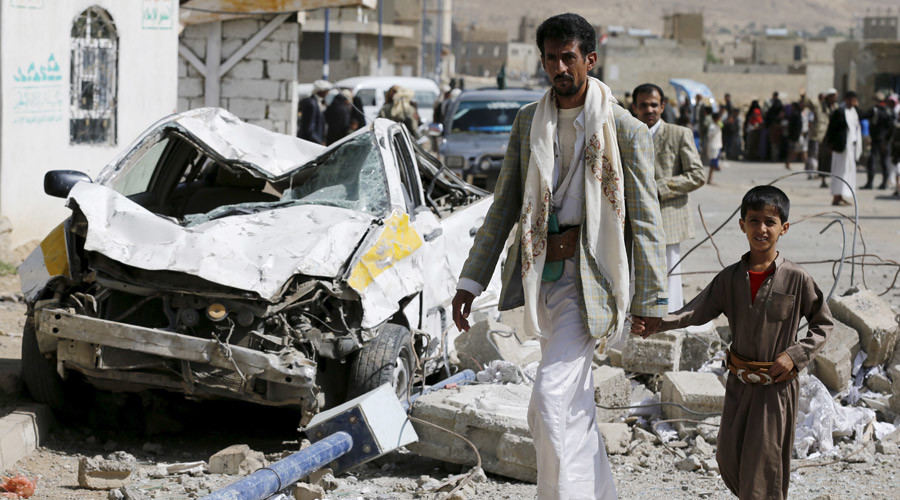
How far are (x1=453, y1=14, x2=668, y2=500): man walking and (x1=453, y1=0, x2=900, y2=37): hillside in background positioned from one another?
135435 mm

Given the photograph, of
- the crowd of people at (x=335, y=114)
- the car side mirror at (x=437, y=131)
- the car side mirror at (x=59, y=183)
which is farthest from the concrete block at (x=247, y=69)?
the car side mirror at (x=59, y=183)

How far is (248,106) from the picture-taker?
63.0 ft

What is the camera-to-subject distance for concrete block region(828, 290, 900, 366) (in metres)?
7.24

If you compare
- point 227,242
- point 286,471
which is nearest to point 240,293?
point 227,242

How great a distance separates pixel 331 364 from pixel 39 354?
159cm

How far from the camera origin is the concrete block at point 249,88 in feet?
62.4

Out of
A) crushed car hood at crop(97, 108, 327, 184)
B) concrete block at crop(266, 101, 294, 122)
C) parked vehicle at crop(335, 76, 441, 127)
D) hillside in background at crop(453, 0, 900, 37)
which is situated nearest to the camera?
crushed car hood at crop(97, 108, 327, 184)

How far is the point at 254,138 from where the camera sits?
7406 mm

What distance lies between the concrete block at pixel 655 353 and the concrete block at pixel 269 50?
1294 cm

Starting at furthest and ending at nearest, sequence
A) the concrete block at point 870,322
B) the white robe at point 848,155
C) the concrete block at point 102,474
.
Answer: the white robe at point 848,155 → the concrete block at point 870,322 → the concrete block at point 102,474

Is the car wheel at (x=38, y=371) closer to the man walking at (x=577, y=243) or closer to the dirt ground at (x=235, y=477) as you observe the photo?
the dirt ground at (x=235, y=477)

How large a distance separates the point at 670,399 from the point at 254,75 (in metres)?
13.7

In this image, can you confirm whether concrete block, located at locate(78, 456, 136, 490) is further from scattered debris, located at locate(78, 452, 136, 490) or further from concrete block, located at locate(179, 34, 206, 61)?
concrete block, located at locate(179, 34, 206, 61)

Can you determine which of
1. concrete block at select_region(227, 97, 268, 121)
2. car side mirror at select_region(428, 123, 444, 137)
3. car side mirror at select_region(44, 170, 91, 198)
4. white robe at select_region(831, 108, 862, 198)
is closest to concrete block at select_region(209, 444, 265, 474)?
car side mirror at select_region(44, 170, 91, 198)
